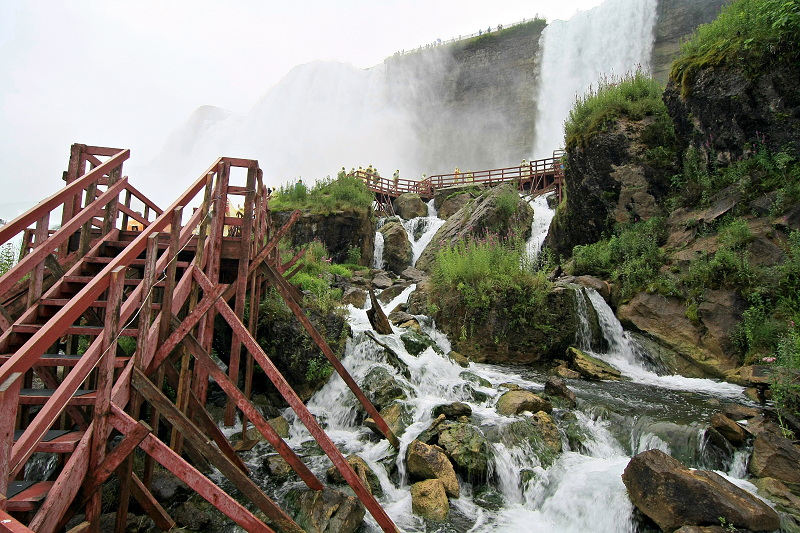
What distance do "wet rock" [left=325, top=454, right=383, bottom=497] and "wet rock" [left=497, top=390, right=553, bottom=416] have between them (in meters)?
2.12

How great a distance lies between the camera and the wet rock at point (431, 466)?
15.7ft

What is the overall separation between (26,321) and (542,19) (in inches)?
2150

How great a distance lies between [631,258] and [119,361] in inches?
402

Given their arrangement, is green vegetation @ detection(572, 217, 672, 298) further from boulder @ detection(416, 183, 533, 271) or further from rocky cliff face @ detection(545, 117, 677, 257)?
boulder @ detection(416, 183, 533, 271)

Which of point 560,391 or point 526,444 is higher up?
point 560,391

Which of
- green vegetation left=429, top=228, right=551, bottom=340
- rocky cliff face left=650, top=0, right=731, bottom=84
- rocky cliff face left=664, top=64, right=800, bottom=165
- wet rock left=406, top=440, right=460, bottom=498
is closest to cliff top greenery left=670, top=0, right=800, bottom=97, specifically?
rocky cliff face left=664, top=64, right=800, bottom=165

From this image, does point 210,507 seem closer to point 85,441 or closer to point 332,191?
point 85,441

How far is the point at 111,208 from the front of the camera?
5.32 m

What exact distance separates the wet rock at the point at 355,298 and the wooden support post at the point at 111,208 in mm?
6749

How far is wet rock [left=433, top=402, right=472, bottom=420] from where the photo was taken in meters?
6.04

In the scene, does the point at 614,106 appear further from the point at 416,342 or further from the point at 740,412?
the point at 740,412

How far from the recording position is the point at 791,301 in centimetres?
695

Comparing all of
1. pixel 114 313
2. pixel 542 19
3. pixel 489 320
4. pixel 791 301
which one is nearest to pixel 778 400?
pixel 791 301

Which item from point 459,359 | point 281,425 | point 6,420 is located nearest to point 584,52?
point 459,359
